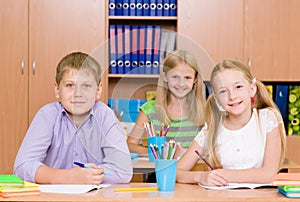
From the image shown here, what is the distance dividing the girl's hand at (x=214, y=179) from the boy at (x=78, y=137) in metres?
0.25

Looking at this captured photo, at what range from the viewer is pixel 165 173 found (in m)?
1.79

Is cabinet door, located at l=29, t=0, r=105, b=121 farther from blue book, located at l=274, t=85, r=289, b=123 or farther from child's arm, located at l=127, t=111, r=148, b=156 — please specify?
child's arm, located at l=127, t=111, r=148, b=156

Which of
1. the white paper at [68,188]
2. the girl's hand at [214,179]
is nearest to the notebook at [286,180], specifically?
the girl's hand at [214,179]

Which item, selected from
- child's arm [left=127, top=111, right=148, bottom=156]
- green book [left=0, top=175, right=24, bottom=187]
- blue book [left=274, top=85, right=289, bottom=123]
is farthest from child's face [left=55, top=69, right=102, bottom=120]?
blue book [left=274, top=85, right=289, bottom=123]

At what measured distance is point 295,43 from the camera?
3.97 meters

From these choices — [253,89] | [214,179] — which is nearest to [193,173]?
[214,179]

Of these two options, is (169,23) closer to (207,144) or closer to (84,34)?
(84,34)

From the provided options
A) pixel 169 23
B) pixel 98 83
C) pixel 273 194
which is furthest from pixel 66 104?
pixel 169 23

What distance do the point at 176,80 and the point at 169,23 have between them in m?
2.51

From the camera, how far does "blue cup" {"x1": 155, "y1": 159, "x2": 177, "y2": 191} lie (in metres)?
1.79

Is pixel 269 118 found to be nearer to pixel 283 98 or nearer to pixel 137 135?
pixel 137 135

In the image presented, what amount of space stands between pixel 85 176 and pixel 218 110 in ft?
1.57

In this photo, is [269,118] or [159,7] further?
[159,7]

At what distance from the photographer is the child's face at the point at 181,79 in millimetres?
1708
